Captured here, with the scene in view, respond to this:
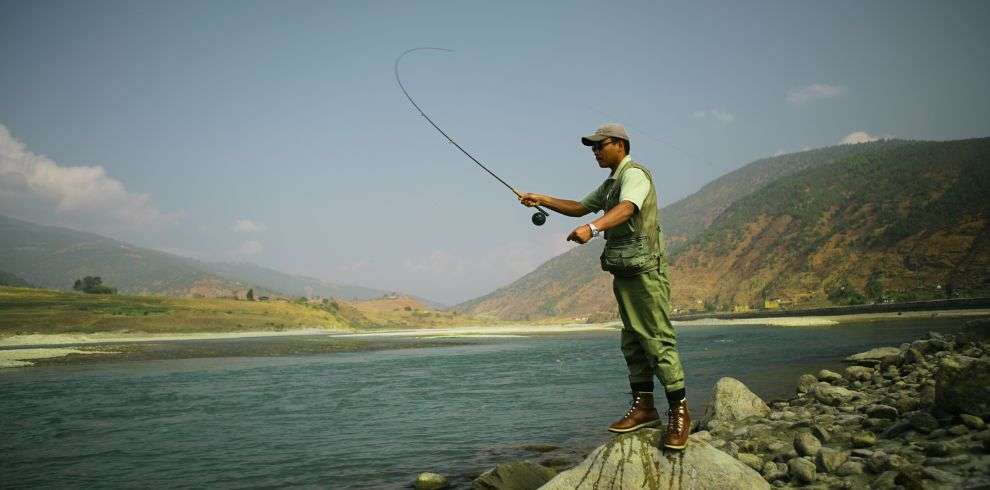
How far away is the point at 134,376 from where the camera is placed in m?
25.6

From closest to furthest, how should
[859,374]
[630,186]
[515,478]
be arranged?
[630,186] < [515,478] < [859,374]

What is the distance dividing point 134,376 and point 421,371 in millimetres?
12450

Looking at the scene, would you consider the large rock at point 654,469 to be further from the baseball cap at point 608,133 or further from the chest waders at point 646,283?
the baseball cap at point 608,133

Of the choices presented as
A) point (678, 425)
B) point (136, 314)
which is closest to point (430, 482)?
point (678, 425)

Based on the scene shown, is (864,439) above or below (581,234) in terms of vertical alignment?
below

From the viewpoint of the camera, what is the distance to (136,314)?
67.2 m

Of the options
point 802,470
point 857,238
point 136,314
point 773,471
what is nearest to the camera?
point 802,470

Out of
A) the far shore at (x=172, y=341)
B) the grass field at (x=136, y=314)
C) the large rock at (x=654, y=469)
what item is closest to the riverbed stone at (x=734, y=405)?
the large rock at (x=654, y=469)

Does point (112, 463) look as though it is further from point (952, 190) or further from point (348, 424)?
point (952, 190)

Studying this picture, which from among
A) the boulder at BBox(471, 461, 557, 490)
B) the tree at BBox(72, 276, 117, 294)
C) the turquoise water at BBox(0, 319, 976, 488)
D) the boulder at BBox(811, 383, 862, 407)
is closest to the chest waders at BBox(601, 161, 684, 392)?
the boulder at BBox(471, 461, 557, 490)

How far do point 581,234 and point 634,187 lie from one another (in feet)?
2.49

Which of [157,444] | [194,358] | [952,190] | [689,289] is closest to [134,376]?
[194,358]

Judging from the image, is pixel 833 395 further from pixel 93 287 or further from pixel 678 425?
pixel 93 287

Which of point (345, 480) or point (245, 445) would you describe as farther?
point (245, 445)
